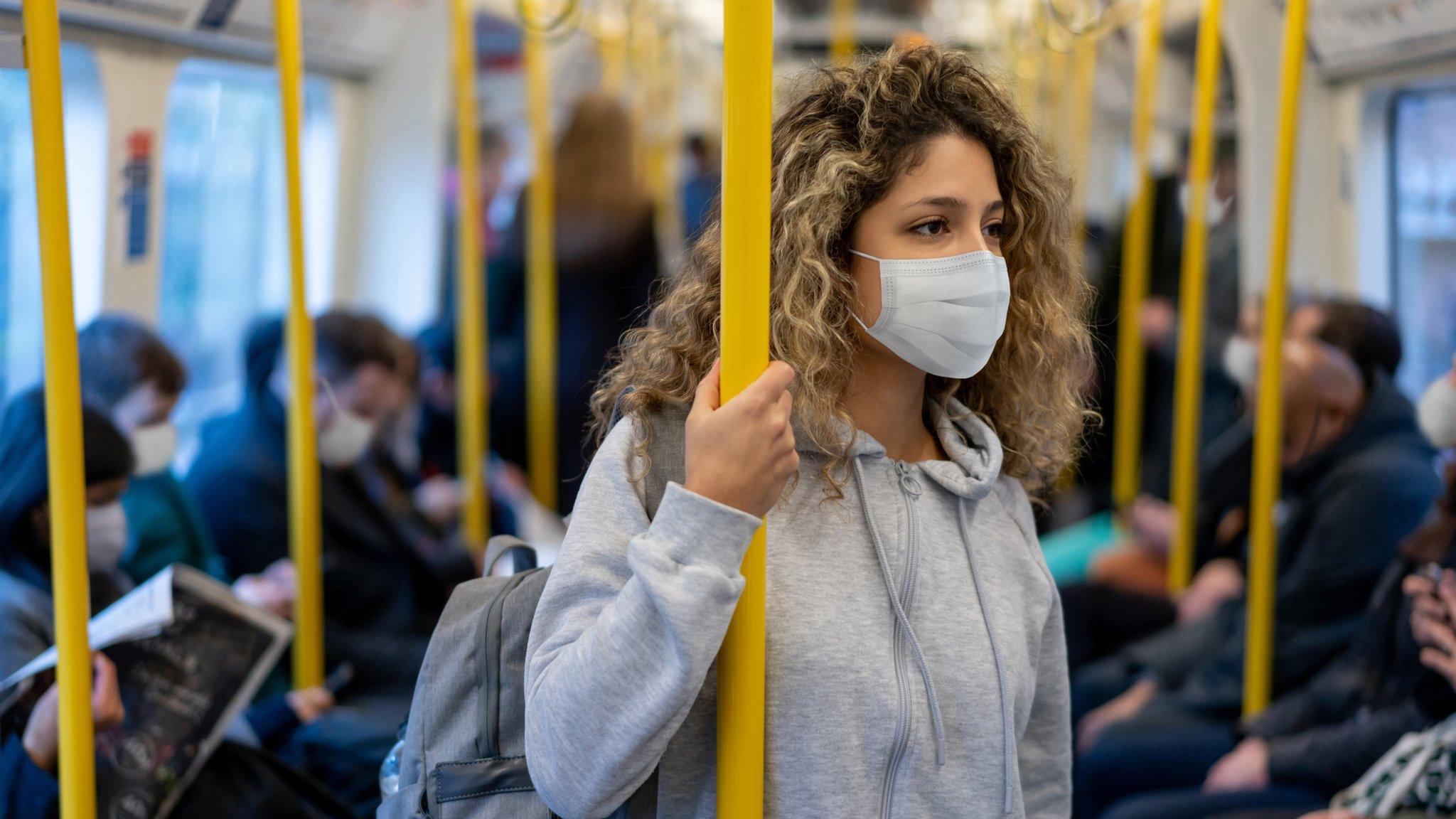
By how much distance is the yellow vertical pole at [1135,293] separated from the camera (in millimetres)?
4543

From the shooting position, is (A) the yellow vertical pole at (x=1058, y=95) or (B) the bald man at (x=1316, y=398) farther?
(A) the yellow vertical pole at (x=1058, y=95)

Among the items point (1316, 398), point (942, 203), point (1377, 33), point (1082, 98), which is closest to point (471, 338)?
point (1316, 398)

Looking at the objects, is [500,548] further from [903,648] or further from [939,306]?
[939,306]

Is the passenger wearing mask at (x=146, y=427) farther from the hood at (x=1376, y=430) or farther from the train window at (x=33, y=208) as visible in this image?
the hood at (x=1376, y=430)

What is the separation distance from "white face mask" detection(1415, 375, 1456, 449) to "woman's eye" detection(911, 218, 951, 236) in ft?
5.14

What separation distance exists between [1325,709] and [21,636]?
2626 mm

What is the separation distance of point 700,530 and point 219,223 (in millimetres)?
2879

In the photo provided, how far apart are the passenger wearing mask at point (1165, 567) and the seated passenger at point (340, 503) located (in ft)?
6.49

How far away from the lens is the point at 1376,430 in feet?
9.46

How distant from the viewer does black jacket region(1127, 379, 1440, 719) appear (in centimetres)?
278

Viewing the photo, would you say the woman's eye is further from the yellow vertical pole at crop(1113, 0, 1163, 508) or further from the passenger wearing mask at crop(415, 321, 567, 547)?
the passenger wearing mask at crop(415, 321, 567, 547)

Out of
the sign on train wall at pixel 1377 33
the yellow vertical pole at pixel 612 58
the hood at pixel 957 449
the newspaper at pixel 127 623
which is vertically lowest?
the newspaper at pixel 127 623

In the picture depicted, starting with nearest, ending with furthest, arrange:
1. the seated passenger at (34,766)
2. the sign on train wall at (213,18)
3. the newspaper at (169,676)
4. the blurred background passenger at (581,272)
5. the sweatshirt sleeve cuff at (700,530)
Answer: the sweatshirt sleeve cuff at (700,530), the seated passenger at (34,766), the newspaper at (169,676), the sign on train wall at (213,18), the blurred background passenger at (581,272)

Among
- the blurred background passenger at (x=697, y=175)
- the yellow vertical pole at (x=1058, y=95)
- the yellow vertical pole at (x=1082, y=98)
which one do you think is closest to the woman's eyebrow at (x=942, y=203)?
the yellow vertical pole at (x=1082, y=98)
